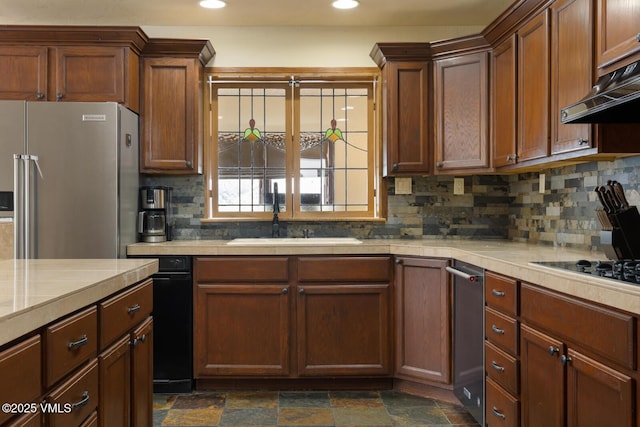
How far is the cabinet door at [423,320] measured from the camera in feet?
10.2

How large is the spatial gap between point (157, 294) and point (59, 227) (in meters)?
0.70

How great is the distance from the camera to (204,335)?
328 cm

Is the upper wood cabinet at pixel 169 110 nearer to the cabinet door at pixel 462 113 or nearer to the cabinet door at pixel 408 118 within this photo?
the cabinet door at pixel 408 118

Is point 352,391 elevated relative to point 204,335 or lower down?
lower down

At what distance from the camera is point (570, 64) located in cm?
241

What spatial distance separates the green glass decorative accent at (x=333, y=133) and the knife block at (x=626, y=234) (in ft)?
7.10

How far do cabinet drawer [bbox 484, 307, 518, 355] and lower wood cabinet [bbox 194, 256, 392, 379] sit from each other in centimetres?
88

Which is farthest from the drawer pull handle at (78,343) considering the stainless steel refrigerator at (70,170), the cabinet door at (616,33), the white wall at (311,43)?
the white wall at (311,43)

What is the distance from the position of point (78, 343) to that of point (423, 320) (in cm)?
219

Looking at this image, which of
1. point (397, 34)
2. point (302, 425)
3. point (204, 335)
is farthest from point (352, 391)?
point (397, 34)

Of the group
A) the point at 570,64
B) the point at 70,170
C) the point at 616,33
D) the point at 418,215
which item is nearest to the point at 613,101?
the point at 616,33

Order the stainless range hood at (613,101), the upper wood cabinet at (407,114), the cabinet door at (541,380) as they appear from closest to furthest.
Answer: the stainless range hood at (613,101), the cabinet door at (541,380), the upper wood cabinet at (407,114)

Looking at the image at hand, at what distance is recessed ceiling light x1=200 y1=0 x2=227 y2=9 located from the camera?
11.3 feet

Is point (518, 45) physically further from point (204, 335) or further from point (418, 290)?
point (204, 335)
